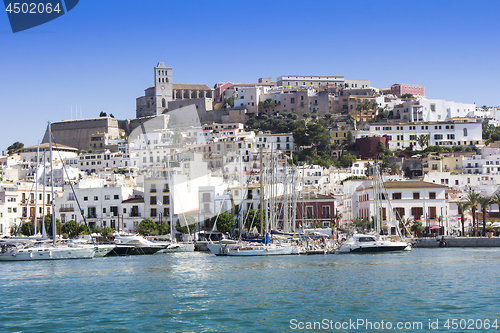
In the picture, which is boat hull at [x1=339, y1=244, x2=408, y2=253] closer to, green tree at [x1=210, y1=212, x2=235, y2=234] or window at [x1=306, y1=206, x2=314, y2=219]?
green tree at [x1=210, y1=212, x2=235, y2=234]

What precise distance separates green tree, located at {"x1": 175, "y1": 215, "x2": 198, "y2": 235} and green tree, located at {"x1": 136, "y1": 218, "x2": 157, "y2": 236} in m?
2.24

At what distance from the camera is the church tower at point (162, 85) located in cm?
12975

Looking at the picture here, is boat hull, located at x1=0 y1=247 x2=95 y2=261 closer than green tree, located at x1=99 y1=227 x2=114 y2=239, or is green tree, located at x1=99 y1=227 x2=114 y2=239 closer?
boat hull, located at x1=0 y1=247 x2=95 y2=261

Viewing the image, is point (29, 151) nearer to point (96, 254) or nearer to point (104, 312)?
point (96, 254)

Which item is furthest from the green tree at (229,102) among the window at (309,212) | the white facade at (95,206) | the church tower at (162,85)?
the window at (309,212)

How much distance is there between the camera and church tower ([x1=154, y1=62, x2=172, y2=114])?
12975 centimetres

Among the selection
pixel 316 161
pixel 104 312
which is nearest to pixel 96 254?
pixel 104 312

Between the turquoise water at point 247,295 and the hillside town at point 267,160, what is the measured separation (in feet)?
38.3

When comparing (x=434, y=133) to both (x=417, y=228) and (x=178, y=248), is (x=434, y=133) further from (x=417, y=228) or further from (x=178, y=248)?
(x=178, y=248)

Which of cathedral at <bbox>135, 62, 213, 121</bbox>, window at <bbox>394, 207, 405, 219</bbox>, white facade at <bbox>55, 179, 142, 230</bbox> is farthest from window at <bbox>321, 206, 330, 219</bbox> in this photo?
cathedral at <bbox>135, 62, 213, 121</bbox>

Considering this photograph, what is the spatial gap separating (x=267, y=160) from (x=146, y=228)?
523 inches

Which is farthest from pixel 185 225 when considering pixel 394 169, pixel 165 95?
pixel 165 95

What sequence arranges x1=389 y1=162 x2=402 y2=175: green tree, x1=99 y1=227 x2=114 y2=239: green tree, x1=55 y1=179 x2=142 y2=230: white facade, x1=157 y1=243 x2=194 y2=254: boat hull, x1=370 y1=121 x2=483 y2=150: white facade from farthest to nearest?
x1=370 y1=121 x2=483 y2=150: white facade, x1=389 y1=162 x2=402 y2=175: green tree, x1=55 y1=179 x2=142 y2=230: white facade, x1=99 y1=227 x2=114 y2=239: green tree, x1=157 y1=243 x2=194 y2=254: boat hull

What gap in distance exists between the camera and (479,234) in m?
52.2
